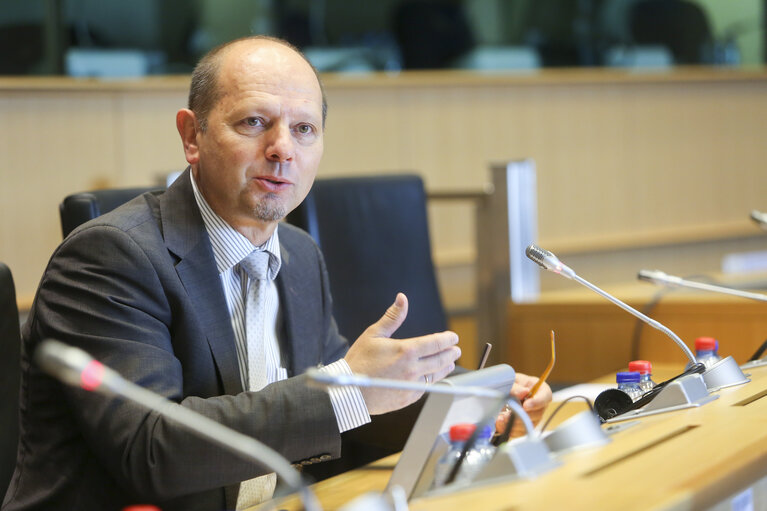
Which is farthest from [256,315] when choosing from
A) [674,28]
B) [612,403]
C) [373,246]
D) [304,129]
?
[674,28]

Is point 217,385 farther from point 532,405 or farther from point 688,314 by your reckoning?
point 688,314

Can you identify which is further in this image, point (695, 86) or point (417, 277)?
point (695, 86)

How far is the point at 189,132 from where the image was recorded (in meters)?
1.73

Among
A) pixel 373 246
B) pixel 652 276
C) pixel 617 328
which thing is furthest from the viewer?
pixel 617 328

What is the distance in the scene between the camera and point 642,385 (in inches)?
65.1

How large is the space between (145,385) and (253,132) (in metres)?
0.48

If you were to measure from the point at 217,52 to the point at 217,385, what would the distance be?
56cm

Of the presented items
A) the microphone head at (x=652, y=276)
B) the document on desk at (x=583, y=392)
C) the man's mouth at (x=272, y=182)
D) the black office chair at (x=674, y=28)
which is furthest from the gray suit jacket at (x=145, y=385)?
the black office chair at (x=674, y=28)

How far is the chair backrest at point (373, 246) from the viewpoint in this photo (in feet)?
8.05

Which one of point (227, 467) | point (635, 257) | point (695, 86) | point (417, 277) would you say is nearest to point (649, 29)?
point (695, 86)

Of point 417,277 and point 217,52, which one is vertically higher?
point 217,52

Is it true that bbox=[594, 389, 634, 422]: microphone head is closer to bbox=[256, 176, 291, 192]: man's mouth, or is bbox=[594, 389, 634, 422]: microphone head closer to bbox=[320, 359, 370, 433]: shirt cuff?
bbox=[320, 359, 370, 433]: shirt cuff

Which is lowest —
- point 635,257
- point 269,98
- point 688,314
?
point 635,257

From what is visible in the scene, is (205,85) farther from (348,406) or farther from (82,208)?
(348,406)
